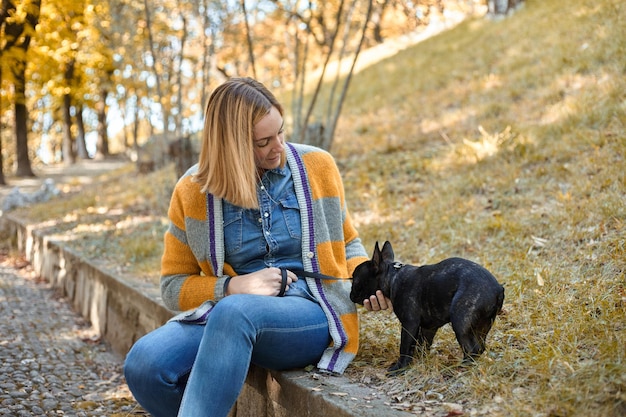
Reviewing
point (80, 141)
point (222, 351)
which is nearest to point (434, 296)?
point (222, 351)

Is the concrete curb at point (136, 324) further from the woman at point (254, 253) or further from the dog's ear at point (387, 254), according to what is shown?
the dog's ear at point (387, 254)

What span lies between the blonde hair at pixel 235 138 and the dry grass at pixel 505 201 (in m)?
1.05

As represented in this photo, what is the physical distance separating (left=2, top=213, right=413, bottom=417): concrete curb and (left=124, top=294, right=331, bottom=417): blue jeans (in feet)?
0.58

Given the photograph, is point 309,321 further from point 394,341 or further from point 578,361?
point 578,361

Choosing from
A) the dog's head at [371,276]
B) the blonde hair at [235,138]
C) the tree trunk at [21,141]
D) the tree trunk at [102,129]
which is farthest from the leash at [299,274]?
the tree trunk at [102,129]

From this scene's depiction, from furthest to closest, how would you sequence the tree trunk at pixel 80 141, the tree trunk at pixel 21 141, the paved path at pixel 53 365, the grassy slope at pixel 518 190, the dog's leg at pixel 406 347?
the tree trunk at pixel 80 141 < the tree trunk at pixel 21 141 < the paved path at pixel 53 365 < the dog's leg at pixel 406 347 < the grassy slope at pixel 518 190

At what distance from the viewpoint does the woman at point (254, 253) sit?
300 cm

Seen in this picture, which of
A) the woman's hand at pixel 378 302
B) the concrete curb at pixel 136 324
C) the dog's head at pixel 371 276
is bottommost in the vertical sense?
the concrete curb at pixel 136 324

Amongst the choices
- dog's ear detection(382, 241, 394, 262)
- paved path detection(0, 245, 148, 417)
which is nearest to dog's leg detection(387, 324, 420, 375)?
dog's ear detection(382, 241, 394, 262)

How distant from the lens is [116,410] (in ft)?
14.3

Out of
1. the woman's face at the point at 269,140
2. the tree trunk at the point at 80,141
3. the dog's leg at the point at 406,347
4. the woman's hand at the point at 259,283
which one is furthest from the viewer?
the tree trunk at the point at 80,141

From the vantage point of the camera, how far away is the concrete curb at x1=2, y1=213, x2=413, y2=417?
9.10ft

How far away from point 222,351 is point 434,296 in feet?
3.05

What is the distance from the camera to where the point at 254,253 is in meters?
3.31
